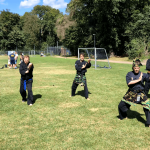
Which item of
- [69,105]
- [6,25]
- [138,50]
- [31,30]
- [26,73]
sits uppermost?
[6,25]

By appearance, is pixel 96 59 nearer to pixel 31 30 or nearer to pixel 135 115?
pixel 135 115

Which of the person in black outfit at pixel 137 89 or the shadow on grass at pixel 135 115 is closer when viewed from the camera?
the person in black outfit at pixel 137 89

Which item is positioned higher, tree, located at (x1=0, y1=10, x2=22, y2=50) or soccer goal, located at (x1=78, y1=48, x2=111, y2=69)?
tree, located at (x1=0, y1=10, x2=22, y2=50)

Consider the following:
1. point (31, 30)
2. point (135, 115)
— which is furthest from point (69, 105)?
point (31, 30)

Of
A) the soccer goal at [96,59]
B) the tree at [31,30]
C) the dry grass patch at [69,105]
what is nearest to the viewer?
the dry grass patch at [69,105]

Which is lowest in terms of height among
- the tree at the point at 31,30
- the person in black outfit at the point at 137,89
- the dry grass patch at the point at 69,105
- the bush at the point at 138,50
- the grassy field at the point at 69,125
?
the grassy field at the point at 69,125

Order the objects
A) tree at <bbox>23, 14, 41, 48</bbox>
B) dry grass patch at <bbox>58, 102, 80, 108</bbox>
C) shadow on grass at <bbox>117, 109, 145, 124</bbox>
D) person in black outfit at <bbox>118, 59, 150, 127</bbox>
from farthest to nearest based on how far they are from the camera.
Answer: tree at <bbox>23, 14, 41, 48</bbox>
dry grass patch at <bbox>58, 102, 80, 108</bbox>
shadow on grass at <bbox>117, 109, 145, 124</bbox>
person in black outfit at <bbox>118, 59, 150, 127</bbox>

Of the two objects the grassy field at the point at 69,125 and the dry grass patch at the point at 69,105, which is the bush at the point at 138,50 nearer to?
the grassy field at the point at 69,125

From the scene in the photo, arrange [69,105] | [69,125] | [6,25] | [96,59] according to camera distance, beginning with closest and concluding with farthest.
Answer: [69,125]
[69,105]
[96,59]
[6,25]

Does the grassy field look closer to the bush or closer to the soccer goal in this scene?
the soccer goal

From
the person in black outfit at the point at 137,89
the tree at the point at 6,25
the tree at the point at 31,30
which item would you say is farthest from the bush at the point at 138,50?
the tree at the point at 6,25

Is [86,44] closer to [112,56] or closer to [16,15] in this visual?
[112,56]

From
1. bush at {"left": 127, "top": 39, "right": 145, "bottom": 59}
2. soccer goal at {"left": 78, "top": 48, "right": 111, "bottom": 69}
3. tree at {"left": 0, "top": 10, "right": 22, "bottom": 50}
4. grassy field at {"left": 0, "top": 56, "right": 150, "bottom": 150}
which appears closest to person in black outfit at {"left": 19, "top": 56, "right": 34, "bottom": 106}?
grassy field at {"left": 0, "top": 56, "right": 150, "bottom": 150}

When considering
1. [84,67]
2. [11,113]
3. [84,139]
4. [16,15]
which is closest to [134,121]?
[84,139]
